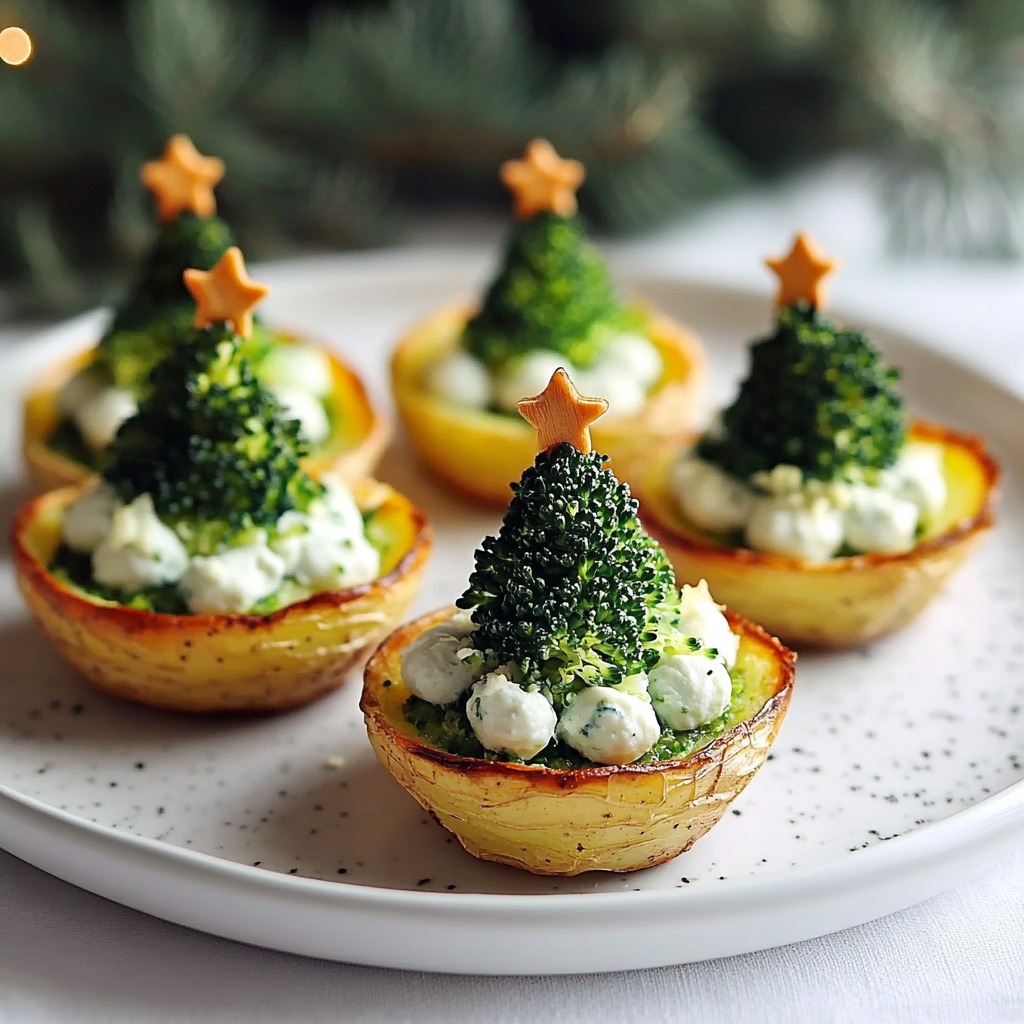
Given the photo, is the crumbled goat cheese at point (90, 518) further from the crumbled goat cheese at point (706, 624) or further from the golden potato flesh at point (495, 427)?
the crumbled goat cheese at point (706, 624)

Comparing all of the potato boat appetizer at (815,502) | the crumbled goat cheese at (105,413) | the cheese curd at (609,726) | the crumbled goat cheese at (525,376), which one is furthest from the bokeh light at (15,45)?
the cheese curd at (609,726)

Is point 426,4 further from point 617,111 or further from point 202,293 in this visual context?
point 202,293

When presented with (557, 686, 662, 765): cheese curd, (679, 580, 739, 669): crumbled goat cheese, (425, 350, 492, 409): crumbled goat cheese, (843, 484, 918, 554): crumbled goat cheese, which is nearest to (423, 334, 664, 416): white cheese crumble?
(425, 350, 492, 409): crumbled goat cheese

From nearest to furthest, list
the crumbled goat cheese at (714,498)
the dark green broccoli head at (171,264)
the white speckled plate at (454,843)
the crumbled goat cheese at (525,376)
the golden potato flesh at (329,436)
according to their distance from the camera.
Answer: the white speckled plate at (454,843)
the crumbled goat cheese at (714,498)
the golden potato flesh at (329,436)
the dark green broccoli head at (171,264)
the crumbled goat cheese at (525,376)

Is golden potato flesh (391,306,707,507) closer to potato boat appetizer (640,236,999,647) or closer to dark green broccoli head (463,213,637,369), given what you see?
dark green broccoli head (463,213,637,369)

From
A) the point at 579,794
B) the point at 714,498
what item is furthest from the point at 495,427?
the point at 579,794

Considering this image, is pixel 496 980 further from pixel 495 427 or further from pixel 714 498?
pixel 495 427
